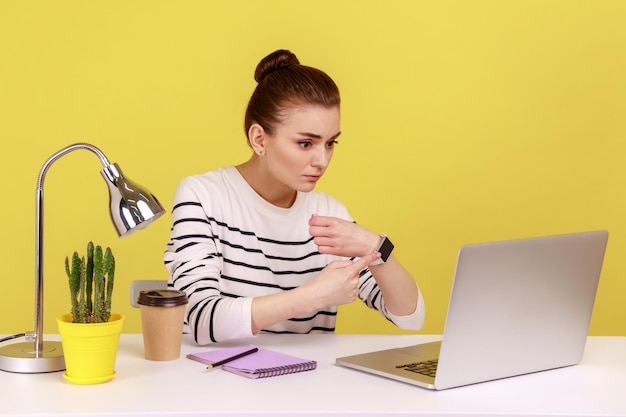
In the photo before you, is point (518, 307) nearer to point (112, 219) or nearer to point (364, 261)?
point (364, 261)

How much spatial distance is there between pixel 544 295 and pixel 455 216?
198 centimetres

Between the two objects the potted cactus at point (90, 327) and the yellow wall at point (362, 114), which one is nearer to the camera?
the potted cactus at point (90, 327)

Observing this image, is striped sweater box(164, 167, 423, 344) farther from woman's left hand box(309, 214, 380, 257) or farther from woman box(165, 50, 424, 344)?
woman's left hand box(309, 214, 380, 257)

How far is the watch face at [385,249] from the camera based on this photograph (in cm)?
226

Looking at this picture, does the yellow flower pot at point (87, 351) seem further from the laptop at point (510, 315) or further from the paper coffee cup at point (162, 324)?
the laptop at point (510, 315)

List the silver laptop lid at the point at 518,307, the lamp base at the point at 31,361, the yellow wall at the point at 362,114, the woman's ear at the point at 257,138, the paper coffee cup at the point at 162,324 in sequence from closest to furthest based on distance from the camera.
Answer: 1. the silver laptop lid at the point at 518,307
2. the lamp base at the point at 31,361
3. the paper coffee cup at the point at 162,324
4. the woman's ear at the point at 257,138
5. the yellow wall at the point at 362,114

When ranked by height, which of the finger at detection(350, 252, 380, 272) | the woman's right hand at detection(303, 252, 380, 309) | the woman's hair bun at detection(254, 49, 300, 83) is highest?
the woman's hair bun at detection(254, 49, 300, 83)

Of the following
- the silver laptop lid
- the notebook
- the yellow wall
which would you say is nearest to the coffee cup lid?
the notebook

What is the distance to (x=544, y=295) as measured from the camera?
186cm

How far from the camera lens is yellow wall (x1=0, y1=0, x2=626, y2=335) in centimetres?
374

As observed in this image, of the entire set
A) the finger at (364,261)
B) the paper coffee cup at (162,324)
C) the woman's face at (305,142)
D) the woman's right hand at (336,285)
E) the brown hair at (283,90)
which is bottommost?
the paper coffee cup at (162,324)

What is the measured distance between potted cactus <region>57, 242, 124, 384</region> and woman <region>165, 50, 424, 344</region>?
14.9 inches

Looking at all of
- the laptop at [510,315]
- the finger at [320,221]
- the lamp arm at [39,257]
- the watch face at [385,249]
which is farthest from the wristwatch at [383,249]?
the lamp arm at [39,257]

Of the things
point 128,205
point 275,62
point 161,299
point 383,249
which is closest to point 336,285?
point 383,249
